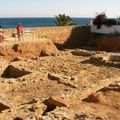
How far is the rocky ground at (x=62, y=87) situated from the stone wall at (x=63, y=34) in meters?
2.74

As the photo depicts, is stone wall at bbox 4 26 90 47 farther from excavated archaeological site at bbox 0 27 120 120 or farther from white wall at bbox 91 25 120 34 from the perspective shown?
white wall at bbox 91 25 120 34

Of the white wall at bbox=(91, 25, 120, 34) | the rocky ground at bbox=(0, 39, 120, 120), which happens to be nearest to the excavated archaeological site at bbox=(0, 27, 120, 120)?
the rocky ground at bbox=(0, 39, 120, 120)

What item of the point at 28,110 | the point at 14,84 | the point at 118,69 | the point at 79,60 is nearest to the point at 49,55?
the point at 79,60

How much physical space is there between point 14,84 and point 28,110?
3.91m

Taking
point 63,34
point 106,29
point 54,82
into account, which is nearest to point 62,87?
point 54,82

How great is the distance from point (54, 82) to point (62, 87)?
86 cm

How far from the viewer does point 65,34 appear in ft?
85.9

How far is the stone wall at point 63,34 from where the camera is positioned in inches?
947

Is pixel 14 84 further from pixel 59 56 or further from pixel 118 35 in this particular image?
pixel 118 35

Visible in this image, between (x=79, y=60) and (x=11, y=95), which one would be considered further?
(x=79, y=60)

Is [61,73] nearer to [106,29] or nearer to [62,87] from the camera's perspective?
[62,87]


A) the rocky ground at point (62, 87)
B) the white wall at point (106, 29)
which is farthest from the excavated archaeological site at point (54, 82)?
the white wall at point (106, 29)

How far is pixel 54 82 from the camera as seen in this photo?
1458 centimetres

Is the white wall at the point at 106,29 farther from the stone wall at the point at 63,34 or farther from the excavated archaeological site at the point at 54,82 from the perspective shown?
the excavated archaeological site at the point at 54,82
